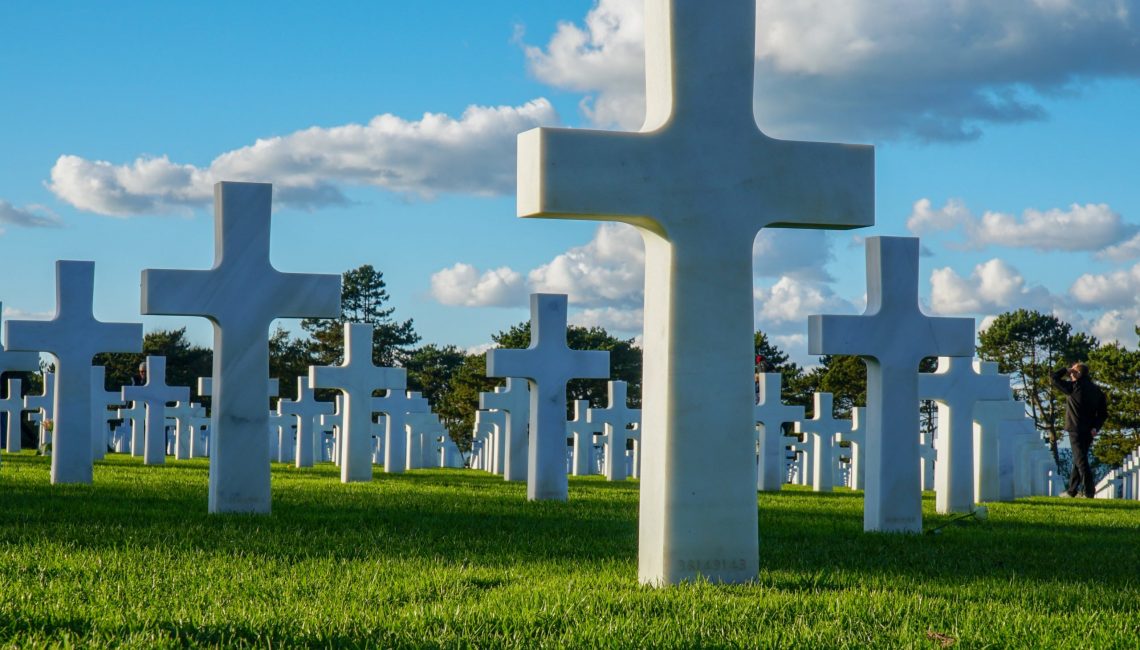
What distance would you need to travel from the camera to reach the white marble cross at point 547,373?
16156mm

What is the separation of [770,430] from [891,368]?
35.1ft

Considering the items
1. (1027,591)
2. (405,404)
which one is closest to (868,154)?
(1027,591)

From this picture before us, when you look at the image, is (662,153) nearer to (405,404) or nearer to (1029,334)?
(405,404)

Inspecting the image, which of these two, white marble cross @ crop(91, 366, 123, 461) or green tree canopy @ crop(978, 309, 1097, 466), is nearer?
white marble cross @ crop(91, 366, 123, 461)

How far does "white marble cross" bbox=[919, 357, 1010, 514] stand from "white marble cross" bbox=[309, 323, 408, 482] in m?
8.58

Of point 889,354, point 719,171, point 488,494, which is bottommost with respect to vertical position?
point 488,494

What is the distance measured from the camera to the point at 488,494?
16.2 meters

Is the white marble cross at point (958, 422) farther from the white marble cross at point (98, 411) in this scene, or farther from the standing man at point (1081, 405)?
the white marble cross at point (98, 411)

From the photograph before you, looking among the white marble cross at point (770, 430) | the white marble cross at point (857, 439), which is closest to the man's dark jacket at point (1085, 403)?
the white marble cross at point (857, 439)

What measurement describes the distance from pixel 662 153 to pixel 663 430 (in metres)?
1.57

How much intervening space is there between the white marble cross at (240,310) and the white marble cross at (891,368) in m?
5.12

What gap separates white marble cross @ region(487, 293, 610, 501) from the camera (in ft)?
53.0

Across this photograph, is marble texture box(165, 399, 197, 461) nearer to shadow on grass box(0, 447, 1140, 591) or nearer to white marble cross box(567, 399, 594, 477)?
white marble cross box(567, 399, 594, 477)

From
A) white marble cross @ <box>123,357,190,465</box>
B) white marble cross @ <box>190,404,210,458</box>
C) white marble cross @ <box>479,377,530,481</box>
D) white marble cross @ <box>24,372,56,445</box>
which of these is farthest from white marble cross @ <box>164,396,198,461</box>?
white marble cross @ <box>479,377,530,481</box>
